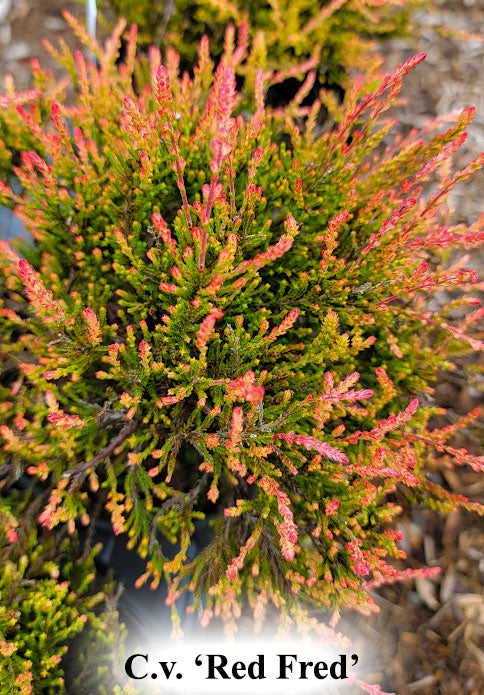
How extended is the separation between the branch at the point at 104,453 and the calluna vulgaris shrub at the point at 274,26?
2.44 meters

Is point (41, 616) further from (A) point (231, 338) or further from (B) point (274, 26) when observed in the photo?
(B) point (274, 26)

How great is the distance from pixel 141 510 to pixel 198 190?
1.48 meters

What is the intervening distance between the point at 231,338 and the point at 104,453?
751 millimetres

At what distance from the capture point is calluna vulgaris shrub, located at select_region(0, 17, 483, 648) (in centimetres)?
149

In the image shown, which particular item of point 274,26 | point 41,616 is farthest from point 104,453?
point 274,26

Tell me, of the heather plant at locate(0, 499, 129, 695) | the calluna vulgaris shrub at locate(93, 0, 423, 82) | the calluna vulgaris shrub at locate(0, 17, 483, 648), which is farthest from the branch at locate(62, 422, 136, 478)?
the calluna vulgaris shrub at locate(93, 0, 423, 82)

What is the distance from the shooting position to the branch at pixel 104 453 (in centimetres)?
165

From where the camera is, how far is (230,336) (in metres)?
1.62

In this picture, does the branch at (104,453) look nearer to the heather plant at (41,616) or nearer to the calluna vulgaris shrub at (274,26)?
the heather plant at (41,616)

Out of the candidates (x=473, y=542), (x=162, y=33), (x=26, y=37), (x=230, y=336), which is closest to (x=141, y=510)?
(x=230, y=336)

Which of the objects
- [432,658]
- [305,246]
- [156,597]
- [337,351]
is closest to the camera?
[337,351]

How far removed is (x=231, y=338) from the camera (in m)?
1.58

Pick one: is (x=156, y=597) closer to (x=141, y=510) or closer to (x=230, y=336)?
(x=141, y=510)

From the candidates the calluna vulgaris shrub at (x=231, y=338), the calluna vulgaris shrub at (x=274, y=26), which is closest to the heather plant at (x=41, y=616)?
the calluna vulgaris shrub at (x=231, y=338)
